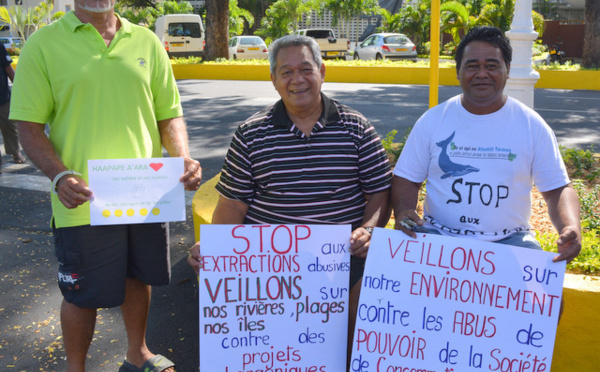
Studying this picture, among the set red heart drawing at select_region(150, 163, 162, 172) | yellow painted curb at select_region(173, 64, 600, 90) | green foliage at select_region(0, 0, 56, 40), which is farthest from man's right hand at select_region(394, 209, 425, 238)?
green foliage at select_region(0, 0, 56, 40)

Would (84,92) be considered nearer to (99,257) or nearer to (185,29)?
(99,257)

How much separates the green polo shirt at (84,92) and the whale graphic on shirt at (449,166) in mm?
1334

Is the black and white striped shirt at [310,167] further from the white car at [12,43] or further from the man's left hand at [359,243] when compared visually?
the white car at [12,43]

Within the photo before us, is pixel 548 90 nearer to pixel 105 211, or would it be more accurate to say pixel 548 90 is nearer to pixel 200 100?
pixel 200 100

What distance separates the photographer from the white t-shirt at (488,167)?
8.49 ft

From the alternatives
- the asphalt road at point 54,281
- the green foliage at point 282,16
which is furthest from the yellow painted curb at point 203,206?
the green foliage at point 282,16

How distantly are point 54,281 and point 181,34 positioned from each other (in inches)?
896

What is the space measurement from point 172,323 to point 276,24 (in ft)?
105

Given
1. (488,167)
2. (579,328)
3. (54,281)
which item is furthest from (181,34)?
(579,328)

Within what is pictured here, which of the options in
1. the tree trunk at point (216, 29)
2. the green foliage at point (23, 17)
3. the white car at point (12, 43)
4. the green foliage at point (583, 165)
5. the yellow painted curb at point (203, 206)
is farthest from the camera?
the white car at point (12, 43)

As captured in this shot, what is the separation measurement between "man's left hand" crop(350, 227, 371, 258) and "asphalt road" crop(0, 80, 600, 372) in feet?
3.83

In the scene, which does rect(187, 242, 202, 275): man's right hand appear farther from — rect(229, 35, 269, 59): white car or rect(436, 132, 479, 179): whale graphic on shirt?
rect(229, 35, 269, 59): white car

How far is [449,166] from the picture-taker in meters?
2.67

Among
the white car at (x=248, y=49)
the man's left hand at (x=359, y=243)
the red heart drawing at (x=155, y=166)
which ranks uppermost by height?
the white car at (x=248, y=49)
